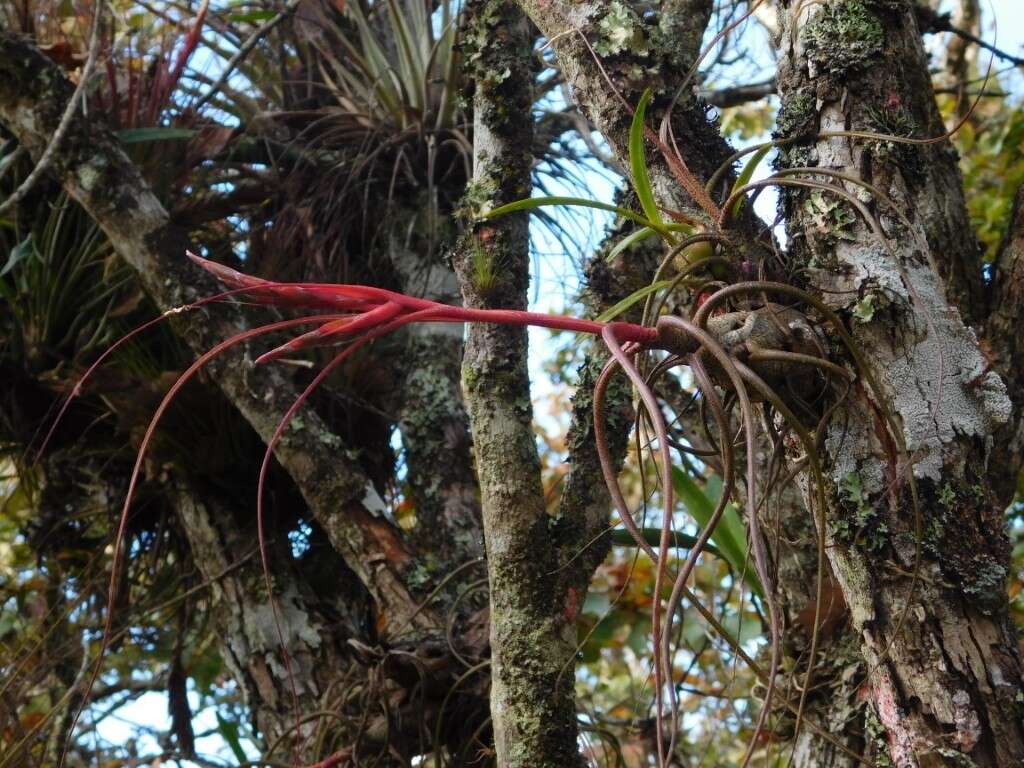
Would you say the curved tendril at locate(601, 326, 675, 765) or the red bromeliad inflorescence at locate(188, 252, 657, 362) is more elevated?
the red bromeliad inflorescence at locate(188, 252, 657, 362)

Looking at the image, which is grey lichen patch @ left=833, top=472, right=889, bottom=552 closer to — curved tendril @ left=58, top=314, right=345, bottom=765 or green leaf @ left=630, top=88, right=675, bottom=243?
green leaf @ left=630, top=88, right=675, bottom=243

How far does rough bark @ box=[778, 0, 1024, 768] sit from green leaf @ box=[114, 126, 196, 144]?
142cm

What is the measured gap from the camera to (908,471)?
0.88 meters

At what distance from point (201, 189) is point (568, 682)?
1463 millimetres

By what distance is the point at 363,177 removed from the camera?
233cm

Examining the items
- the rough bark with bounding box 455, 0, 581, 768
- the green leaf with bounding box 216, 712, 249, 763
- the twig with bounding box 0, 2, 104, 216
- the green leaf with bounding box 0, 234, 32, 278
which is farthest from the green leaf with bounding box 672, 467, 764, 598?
the green leaf with bounding box 0, 234, 32, 278

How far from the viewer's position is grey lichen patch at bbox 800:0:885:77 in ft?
3.54

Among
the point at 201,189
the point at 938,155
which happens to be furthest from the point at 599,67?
the point at 201,189

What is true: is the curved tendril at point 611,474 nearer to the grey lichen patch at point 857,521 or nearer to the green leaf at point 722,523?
the grey lichen patch at point 857,521

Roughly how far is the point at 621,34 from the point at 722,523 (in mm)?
896

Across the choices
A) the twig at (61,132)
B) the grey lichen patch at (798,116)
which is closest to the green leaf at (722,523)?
the grey lichen patch at (798,116)

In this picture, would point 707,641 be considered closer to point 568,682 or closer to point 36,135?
point 568,682

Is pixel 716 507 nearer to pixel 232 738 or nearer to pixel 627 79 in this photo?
pixel 627 79

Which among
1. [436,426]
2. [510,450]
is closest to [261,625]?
[436,426]
